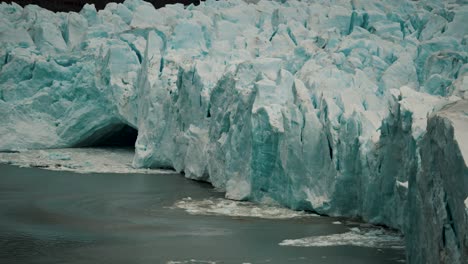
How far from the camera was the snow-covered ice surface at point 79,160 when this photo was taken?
12914 mm

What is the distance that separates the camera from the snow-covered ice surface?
12.9 meters

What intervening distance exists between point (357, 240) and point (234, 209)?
207 centimetres

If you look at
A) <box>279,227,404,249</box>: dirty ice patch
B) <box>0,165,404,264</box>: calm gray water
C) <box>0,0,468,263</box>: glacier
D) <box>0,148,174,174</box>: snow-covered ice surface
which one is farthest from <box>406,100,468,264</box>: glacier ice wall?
<box>0,148,174,174</box>: snow-covered ice surface

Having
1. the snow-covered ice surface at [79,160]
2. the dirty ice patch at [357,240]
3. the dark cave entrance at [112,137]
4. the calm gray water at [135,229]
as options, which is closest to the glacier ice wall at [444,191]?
the calm gray water at [135,229]

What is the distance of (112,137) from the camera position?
Result: 15961mm

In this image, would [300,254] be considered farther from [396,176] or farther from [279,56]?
[279,56]

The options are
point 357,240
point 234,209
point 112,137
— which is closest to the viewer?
point 357,240

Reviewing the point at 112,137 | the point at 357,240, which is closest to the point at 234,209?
the point at 357,240

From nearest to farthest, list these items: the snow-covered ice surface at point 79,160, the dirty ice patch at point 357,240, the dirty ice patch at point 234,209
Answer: the dirty ice patch at point 357,240
the dirty ice patch at point 234,209
the snow-covered ice surface at point 79,160

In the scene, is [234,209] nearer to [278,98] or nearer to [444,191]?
[278,98]

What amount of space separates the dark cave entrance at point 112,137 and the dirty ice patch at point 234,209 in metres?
5.28

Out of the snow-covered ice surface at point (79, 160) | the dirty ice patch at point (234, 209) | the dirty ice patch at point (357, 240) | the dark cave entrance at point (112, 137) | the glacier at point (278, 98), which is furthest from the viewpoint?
the dark cave entrance at point (112, 137)

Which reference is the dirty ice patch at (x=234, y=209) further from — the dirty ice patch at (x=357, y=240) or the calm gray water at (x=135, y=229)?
the dirty ice patch at (x=357, y=240)

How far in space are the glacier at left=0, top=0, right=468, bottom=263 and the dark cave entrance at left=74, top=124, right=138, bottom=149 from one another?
103 mm
